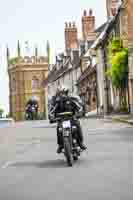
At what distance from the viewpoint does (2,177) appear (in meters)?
13.3

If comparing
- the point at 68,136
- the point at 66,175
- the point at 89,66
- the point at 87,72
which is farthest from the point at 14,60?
the point at 66,175

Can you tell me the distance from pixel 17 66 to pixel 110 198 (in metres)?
145

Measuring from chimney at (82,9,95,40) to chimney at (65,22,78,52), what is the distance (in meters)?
8.76

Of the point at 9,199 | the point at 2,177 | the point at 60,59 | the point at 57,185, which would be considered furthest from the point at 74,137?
the point at 60,59

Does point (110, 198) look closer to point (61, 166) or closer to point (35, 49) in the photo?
point (61, 166)

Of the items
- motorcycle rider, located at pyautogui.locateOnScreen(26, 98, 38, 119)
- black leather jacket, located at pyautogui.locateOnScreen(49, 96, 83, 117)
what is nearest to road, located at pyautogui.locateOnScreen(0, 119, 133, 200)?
black leather jacket, located at pyautogui.locateOnScreen(49, 96, 83, 117)

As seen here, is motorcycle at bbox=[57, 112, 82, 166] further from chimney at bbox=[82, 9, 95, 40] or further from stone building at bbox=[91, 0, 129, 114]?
chimney at bbox=[82, 9, 95, 40]

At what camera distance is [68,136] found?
49.7ft

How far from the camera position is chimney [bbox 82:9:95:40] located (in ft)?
292

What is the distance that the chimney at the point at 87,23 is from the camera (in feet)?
292

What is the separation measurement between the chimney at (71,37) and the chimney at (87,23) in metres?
8.76

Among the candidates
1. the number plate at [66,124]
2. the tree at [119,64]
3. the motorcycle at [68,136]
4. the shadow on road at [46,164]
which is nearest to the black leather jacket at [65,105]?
the motorcycle at [68,136]

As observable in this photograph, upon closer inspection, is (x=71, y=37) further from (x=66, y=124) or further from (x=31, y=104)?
(x=66, y=124)

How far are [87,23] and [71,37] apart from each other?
11696 millimetres
